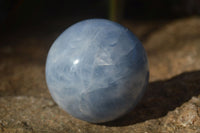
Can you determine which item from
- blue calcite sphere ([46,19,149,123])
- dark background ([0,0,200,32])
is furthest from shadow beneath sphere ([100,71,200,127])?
dark background ([0,0,200,32])

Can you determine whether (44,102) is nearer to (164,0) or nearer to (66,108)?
(66,108)

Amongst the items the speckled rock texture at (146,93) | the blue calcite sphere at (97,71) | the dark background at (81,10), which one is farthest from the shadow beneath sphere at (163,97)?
the dark background at (81,10)

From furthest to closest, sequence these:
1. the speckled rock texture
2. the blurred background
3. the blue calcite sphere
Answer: the blurred background
the speckled rock texture
the blue calcite sphere

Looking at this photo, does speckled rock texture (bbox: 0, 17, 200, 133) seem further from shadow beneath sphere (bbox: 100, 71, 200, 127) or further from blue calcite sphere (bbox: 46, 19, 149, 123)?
blue calcite sphere (bbox: 46, 19, 149, 123)

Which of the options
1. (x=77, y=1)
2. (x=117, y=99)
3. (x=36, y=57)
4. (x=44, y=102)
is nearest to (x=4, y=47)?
(x=36, y=57)

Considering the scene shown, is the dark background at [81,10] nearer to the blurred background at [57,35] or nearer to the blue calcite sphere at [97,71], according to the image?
the blurred background at [57,35]

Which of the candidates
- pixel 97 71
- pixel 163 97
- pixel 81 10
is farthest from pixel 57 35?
pixel 97 71

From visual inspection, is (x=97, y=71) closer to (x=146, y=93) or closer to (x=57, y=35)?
(x=146, y=93)

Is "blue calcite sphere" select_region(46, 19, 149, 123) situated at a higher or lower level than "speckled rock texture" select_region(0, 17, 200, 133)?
higher
